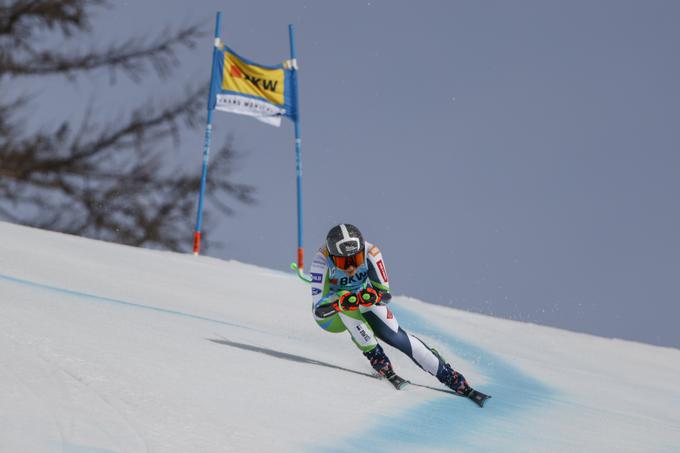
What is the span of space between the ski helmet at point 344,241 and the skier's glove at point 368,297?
0.93 feet

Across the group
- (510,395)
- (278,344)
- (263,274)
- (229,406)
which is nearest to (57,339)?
(229,406)

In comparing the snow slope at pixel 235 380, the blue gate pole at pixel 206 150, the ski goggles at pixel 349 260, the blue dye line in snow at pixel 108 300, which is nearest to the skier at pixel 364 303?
the ski goggles at pixel 349 260

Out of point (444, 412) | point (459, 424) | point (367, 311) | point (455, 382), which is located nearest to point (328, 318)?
point (367, 311)

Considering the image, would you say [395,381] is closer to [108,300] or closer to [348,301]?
[348,301]

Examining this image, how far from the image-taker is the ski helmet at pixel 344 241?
569cm

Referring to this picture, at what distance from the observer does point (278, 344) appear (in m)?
6.93

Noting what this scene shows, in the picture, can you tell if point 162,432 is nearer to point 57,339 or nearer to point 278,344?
point 57,339

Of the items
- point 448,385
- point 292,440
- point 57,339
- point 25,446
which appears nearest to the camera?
point 25,446

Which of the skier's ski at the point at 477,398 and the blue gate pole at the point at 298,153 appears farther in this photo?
the blue gate pole at the point at 298,153

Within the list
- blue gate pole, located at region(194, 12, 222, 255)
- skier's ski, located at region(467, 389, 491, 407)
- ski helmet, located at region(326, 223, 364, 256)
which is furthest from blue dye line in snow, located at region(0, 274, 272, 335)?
blue gate pole, located at region(194, 12, 222, 255)

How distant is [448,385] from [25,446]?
11.6 ft

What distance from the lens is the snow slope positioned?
3.69 meters

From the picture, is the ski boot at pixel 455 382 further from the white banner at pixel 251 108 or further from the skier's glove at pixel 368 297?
the white banner at pixel 251 108

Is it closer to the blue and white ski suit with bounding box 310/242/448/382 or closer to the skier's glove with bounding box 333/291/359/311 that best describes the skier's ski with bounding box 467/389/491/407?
the blue and white ski suit with bounding box 310/242/448/382
